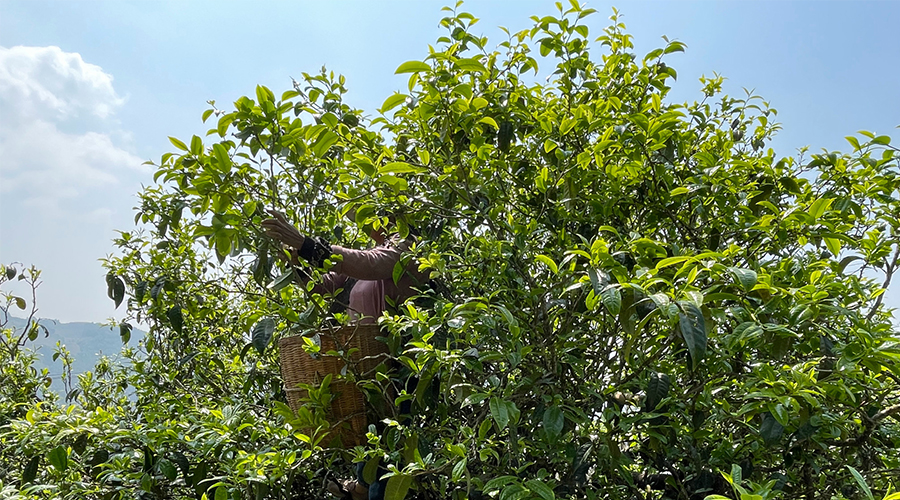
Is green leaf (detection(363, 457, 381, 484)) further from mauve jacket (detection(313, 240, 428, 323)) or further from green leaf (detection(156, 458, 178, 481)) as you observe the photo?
green leaf (detection(156, 458, 178, 481))

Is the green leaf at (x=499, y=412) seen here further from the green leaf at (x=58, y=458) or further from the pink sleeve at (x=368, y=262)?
the green leaf at (x=58, y=458)

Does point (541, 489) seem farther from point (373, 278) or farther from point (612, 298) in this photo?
point (373, 278)

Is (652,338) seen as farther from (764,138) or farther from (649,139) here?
(764,138)

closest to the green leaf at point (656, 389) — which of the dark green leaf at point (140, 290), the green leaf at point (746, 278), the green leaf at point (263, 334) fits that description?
the green leaf at point (746, 278)

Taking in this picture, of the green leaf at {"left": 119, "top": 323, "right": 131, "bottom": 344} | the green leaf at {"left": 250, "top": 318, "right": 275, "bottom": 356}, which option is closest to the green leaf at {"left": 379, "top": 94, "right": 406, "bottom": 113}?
the green leaf at {"left": 250, "top": 318, "right": 275, "bottom": 356}

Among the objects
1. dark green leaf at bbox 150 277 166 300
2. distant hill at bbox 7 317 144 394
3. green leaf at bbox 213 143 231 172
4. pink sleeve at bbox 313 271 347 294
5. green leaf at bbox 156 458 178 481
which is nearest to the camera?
green leaf at bbox 213 143 231 172

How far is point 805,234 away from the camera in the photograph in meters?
1.52

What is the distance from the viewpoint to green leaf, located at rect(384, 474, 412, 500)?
1.51 m

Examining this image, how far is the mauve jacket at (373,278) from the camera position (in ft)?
6.25

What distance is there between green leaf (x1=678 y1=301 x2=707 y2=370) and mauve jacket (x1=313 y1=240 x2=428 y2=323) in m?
1.00

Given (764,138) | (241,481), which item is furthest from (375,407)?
(764,138)

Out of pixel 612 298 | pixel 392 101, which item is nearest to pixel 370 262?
pixel 392 101

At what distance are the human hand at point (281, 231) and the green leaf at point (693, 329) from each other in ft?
3.60

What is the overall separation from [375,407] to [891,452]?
1.50 m
